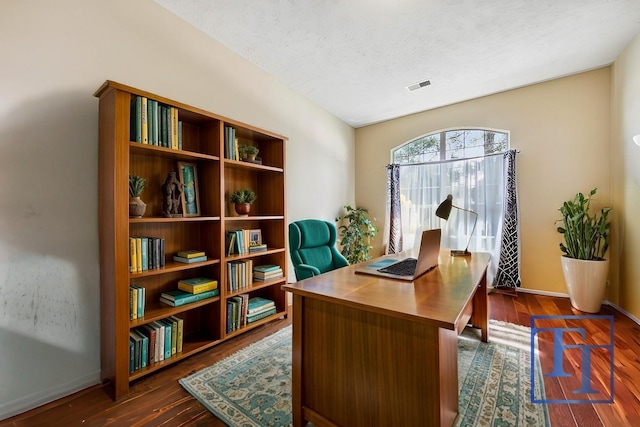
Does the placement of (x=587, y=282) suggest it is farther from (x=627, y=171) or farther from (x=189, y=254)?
(x=189, y=254)

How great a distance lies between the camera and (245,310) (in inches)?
92.7

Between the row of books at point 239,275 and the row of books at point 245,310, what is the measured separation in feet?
0.35

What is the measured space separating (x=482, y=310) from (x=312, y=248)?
1550 mm

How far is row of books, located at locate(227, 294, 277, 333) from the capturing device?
2229mm

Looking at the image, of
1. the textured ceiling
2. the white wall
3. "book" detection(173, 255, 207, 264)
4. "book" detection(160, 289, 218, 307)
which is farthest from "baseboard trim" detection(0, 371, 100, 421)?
the textured ceiling

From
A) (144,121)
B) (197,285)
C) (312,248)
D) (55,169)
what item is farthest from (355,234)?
(55,169)

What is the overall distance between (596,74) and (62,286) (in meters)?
5.41

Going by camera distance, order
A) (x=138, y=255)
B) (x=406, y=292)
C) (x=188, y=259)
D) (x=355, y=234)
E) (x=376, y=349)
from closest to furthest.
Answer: (x=376, y=349)
(x=406, y=292)
(x=138, y=255)
(x=188, y=259)
(x=355, y=234)

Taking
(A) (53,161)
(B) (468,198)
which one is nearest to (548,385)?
(B) (468,198)

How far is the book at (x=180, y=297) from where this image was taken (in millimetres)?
1903

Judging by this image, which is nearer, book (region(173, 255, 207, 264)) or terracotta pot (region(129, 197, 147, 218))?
terracotta pot (region(129, 197, 147, 218))

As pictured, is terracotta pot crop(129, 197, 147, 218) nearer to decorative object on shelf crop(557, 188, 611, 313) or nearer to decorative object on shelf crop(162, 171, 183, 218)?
decorative object on shelf crop(162, 171, 183, 218)

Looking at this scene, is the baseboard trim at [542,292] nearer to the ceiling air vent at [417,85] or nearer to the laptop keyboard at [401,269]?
the laptop keyboard at [401,269]

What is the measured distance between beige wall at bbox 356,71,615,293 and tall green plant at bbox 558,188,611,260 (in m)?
0.28
